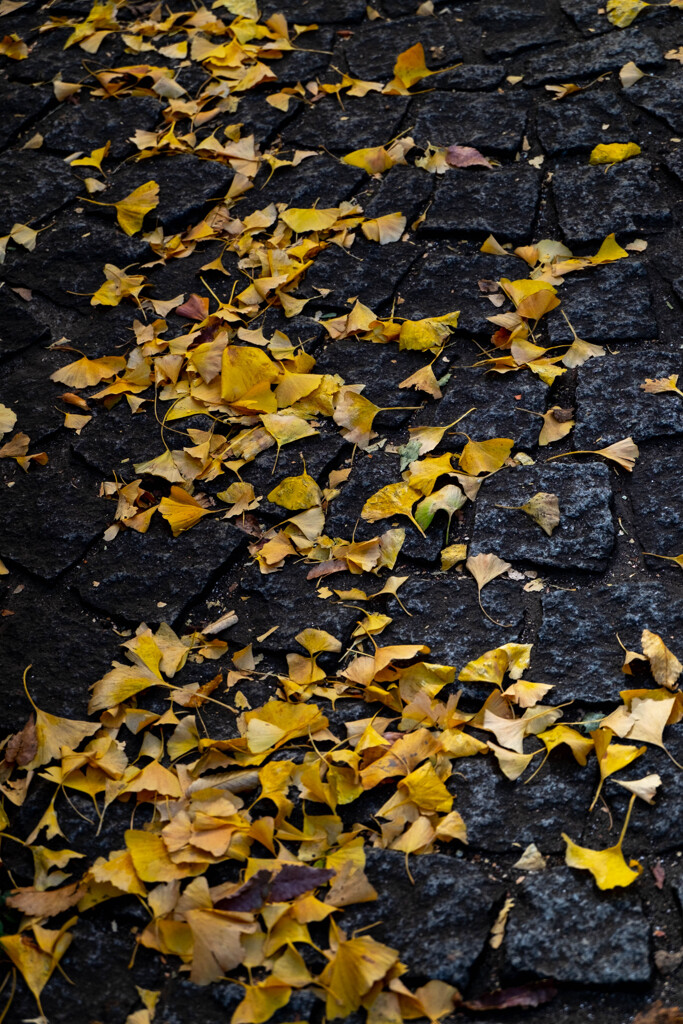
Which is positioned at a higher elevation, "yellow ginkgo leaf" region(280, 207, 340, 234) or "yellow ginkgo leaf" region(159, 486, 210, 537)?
"yellow ginkgo leaf" region(280, 207, 340, 234)

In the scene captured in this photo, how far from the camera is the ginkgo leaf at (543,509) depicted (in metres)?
1.86

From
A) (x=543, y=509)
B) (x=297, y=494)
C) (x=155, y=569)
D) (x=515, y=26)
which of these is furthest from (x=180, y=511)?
(x=515, y=26)

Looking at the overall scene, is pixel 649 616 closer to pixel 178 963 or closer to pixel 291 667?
pixel 291 667

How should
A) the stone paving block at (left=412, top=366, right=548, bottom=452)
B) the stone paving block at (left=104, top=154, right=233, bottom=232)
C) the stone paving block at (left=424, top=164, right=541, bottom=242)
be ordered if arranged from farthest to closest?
the stone paving block at (left=104, top=154, right=233, bottom=232) < the stone paving block at (left=424, top=164, right=541, bottom=242) < the stone paving block at (left=412, top=366, right=548, bottom=452)

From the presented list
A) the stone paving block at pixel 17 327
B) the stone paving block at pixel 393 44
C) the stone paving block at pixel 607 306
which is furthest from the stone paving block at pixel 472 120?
the stone paving block at pixel 17 327

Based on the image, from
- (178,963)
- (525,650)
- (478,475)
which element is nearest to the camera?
(178,963)

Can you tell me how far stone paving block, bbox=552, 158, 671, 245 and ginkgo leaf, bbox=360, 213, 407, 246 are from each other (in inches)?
17.0

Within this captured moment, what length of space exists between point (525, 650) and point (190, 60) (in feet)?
8.08

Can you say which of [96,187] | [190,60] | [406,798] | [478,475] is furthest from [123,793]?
[190,60]

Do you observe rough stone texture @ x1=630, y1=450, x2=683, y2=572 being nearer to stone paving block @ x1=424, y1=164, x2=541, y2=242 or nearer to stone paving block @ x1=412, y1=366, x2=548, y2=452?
stone paving block @ x1=412, y1=366, x2=548, y2=452

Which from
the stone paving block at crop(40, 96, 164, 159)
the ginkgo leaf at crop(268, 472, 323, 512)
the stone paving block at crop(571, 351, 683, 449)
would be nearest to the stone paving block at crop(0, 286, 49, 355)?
the stone paving block at crop(40, 96, 164, 159)

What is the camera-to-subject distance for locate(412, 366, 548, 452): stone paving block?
6.74ft

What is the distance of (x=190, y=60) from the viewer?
3104mm

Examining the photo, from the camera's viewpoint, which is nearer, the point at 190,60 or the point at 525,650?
the point at 525,650
